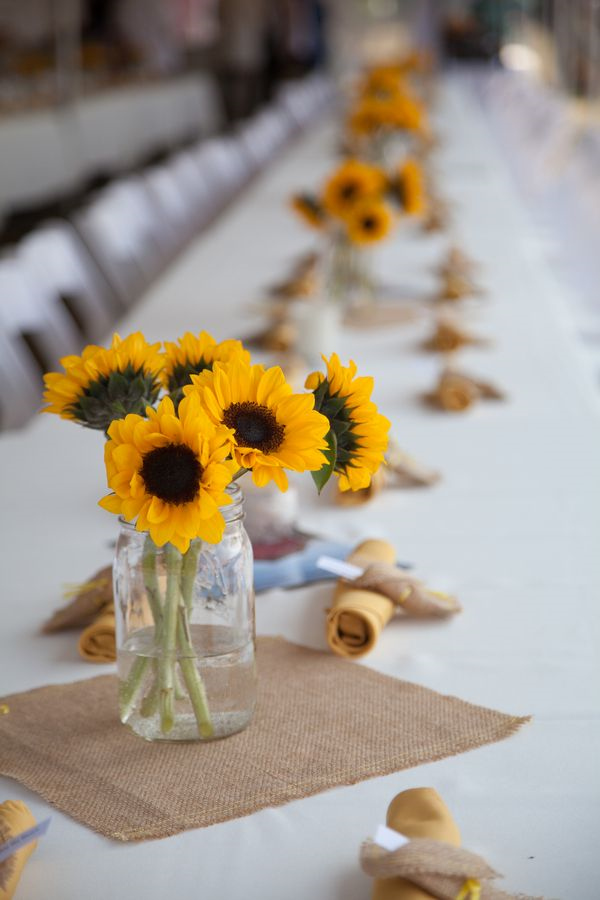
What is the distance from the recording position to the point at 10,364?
238cm

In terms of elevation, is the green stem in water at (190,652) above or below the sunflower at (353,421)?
below

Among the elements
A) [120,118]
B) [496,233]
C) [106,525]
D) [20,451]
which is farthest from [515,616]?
[120,118]

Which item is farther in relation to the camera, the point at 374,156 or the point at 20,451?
the point at 374,156

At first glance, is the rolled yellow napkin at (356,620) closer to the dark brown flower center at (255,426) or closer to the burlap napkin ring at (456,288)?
the dark brown flower center at (255,426)

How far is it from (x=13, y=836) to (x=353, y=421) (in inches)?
13.3

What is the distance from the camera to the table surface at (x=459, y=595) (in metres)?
0.78

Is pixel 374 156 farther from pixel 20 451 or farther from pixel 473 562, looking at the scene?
pixel 473 562

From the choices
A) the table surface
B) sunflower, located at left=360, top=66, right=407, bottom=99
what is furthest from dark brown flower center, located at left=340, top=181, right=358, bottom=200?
sunflower, located at left=360, top=66, right=407, bottom=99

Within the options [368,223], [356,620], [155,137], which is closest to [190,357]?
[356,620]

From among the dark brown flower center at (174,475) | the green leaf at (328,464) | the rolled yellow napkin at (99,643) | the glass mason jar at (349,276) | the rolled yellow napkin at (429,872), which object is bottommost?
the glass mason jar at (349,276)

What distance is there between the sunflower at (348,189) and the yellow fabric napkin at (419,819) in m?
1.62

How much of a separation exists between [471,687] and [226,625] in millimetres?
235

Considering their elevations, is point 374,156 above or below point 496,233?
above

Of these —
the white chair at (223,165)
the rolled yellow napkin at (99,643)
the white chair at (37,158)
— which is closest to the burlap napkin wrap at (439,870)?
the rolled yellow napkin at (99,643)
